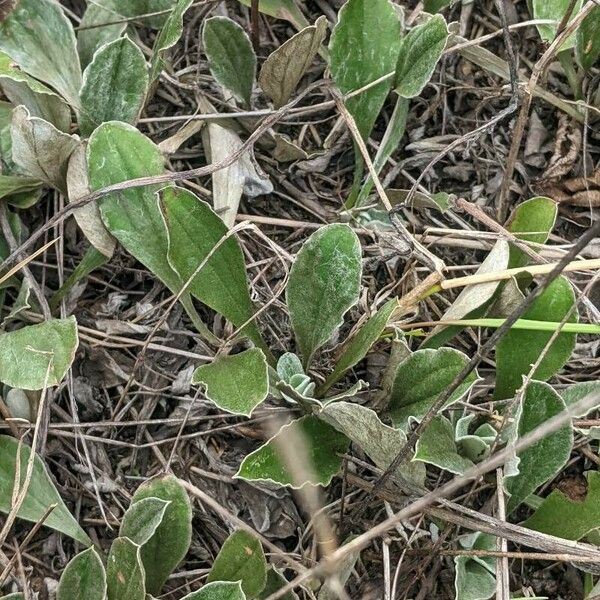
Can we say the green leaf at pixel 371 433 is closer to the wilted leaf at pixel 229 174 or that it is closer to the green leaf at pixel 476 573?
the green leaf at pixel 476 573

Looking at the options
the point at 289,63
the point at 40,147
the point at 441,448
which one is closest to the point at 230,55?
the point at 289,63

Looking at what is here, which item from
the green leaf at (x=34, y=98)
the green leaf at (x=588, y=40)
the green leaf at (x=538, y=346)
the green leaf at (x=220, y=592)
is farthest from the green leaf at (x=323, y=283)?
the green leaf at (x=588, y=40)

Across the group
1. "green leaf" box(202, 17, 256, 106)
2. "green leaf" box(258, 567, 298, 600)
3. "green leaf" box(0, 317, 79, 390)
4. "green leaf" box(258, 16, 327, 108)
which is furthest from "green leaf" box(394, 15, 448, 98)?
"green leaf" box(258, 567, 298, 600)

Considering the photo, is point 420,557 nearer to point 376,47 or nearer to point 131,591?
point 131,591

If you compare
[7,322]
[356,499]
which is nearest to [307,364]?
[356,499]

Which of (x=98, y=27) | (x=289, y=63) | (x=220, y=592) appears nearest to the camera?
(x=220, y=592)

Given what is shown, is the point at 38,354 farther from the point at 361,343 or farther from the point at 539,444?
the point at 539,444

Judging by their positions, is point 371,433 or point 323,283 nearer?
point 371,433
